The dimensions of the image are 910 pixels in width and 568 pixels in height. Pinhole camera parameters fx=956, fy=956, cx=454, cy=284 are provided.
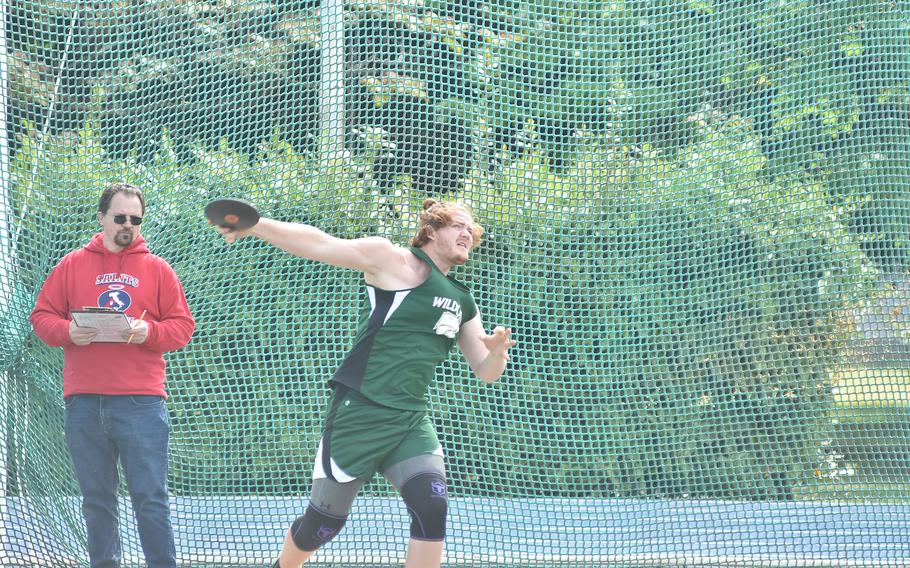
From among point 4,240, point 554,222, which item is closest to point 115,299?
point 4,240

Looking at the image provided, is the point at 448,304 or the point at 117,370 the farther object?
the point at 117,370

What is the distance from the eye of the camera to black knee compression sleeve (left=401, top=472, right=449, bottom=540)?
353 cm

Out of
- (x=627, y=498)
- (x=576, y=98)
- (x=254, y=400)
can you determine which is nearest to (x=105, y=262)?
(x=254, y=400)

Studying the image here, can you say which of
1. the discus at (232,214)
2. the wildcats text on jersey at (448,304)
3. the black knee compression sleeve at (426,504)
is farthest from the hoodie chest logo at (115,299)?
the black knee compression sleeve at (426,504)

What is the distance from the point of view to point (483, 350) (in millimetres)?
3936

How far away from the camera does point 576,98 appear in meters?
5.63

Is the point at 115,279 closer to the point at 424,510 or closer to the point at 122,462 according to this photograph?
the point at 122,462

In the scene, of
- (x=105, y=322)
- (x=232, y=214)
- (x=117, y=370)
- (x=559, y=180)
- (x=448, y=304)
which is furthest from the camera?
(x=559, y=180)

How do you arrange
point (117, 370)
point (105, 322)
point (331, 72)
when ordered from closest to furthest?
1. point (105, 322)
2. point (117, 370)
3. point (331, 72)

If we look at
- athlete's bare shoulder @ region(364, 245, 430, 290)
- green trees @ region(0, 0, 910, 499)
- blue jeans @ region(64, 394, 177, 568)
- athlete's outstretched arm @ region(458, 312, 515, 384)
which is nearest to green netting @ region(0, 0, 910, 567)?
green trees @ region(0, 0, 910, 499)

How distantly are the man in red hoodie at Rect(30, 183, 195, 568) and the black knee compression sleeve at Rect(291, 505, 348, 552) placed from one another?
68 centimetres

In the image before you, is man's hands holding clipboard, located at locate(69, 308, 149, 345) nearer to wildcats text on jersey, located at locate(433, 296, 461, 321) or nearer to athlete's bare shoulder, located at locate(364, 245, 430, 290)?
athlete's bare shoulder, located at locate(364, 245, 430, 290)

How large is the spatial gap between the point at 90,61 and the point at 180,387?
1.91 m

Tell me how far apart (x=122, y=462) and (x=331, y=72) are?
8.40ft
